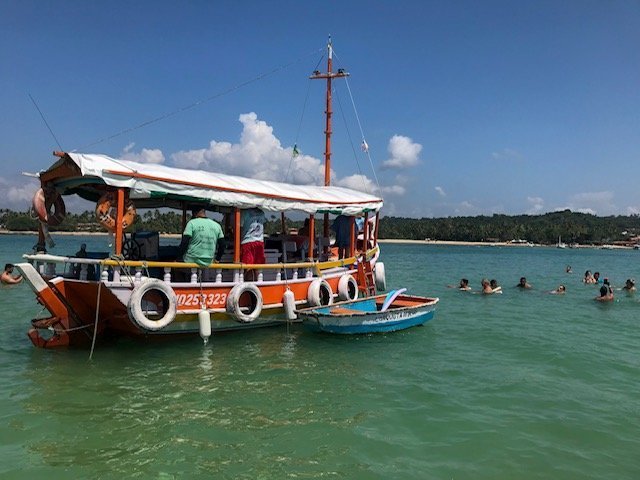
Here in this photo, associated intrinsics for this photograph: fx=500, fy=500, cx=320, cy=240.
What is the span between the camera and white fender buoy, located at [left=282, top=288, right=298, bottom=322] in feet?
40.7

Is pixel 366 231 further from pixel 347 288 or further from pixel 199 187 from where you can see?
pixel 199 187

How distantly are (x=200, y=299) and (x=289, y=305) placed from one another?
2400mm

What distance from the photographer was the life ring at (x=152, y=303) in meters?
9.67

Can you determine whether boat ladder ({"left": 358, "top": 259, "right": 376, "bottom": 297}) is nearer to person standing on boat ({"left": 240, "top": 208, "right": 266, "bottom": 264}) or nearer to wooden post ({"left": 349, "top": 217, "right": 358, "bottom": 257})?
wooden post ({"left": 349, "top": 217, "right": 358, "bottom": 257})

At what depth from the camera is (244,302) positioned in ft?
39.1

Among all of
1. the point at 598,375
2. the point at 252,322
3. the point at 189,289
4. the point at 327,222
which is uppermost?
the point at 327,222

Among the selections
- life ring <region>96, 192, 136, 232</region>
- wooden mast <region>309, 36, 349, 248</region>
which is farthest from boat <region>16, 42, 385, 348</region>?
wooden mast <region>309, 36, 349, 248</region>

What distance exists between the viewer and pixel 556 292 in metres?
23.8

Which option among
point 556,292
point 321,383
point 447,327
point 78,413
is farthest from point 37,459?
point 556,292

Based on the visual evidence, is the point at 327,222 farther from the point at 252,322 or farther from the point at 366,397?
the point at 366,397

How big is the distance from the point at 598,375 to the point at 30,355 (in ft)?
38.8

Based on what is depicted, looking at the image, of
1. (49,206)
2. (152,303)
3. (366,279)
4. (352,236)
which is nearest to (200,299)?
(152,303)

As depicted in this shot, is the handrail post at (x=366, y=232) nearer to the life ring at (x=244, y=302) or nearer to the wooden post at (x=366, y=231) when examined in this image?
the wooden post at (x=366, y=231)

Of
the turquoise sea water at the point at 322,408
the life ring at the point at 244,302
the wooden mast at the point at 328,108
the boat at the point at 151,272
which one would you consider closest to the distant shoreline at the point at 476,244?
the wooden mast at the point at 328,108
